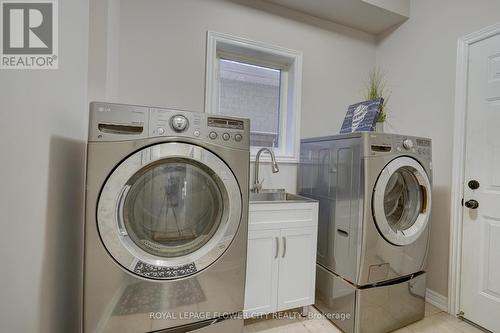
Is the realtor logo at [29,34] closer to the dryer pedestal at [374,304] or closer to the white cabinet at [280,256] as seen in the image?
the white cabinet at [280,256]

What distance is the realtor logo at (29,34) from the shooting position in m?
0.95

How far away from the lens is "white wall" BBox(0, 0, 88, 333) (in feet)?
2.88

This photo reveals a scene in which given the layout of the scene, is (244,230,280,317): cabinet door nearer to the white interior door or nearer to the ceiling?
the white interior door

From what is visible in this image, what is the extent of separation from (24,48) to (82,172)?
0.64 m

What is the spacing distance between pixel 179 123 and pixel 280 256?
43.2 inches

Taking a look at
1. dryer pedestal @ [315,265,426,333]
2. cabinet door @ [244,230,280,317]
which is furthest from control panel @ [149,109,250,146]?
dryer pedestal @ [315,265,426,333]

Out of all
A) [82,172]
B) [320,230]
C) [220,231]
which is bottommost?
[320,230]

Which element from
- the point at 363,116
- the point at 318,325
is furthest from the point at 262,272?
the point at 363,116

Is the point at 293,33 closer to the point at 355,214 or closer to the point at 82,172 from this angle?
the point at 355,214

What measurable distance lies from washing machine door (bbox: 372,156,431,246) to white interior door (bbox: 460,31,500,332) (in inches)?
15.8

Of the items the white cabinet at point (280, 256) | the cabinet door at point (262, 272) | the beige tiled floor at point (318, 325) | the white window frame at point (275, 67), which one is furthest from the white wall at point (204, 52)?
the beige tiled floor at point (318, 325)

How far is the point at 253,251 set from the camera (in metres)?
1.56

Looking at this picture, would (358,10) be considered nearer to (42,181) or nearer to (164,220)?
(164,220)

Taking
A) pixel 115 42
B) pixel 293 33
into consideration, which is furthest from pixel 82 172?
pixel 293 33
